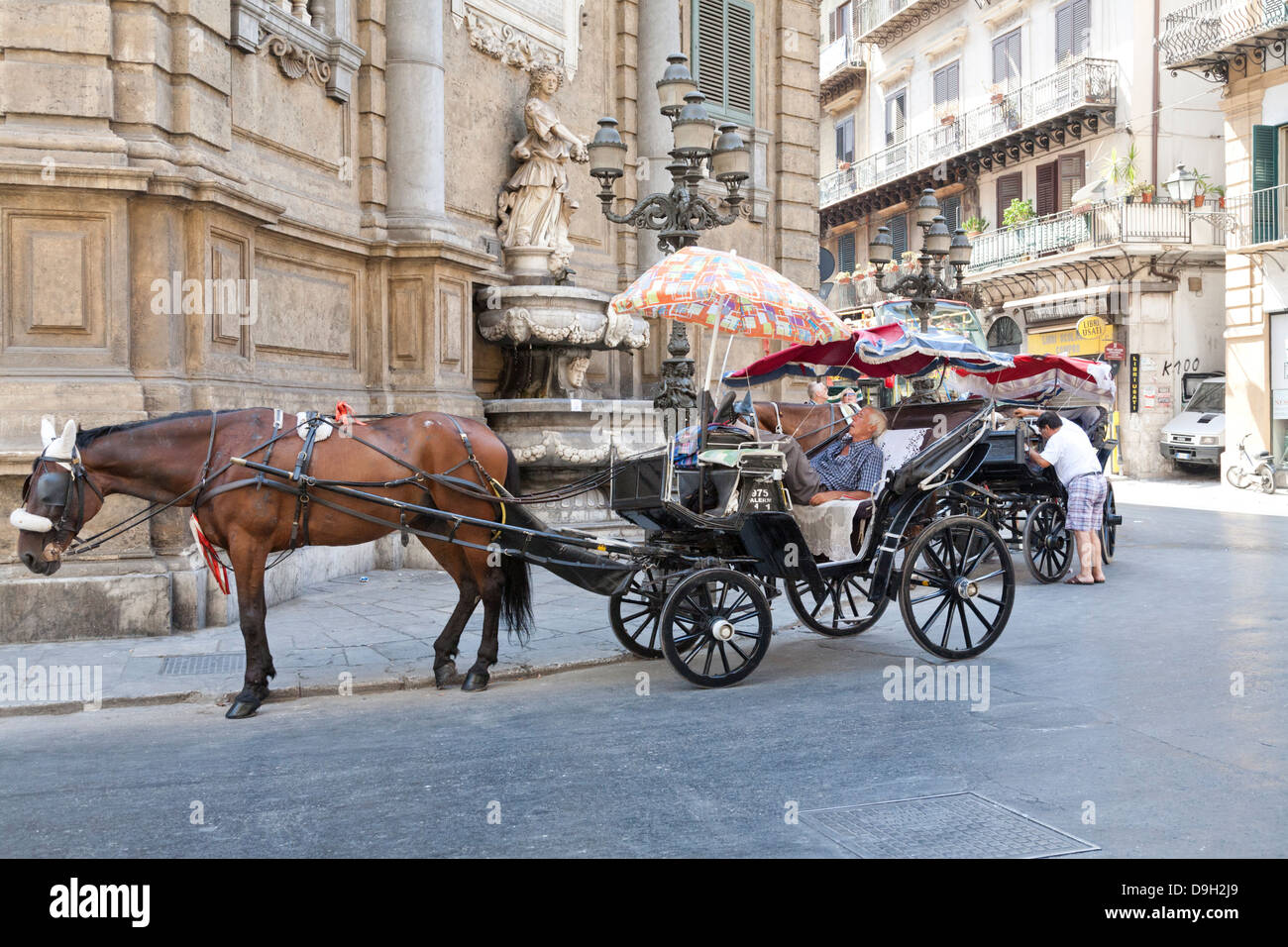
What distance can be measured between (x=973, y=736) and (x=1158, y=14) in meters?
29.9

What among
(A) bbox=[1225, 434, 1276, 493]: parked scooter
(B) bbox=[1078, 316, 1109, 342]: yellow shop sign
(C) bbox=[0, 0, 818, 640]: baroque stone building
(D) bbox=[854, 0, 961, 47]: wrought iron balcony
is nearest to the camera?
(C) bbox=[0, 0, 818, 640]: baroque stone building

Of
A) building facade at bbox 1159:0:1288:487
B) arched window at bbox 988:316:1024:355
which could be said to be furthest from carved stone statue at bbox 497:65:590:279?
arched window at bbox 988:316:1024:355

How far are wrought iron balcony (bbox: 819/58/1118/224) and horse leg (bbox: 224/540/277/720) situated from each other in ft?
96.8

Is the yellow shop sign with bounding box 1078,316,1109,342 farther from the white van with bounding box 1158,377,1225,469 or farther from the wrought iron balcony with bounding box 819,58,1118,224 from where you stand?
the wrought iron balcony with bounding box 819,58,1118,224

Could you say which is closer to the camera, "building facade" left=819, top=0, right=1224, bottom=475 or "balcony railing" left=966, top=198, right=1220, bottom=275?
"balcony railing" left=966, top=198, right=1220, bottom=275

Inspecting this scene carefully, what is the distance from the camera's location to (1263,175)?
2603 centimetres

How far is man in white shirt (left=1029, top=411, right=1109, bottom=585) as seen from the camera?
1160cm

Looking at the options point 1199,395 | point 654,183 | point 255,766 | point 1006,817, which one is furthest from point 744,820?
point 1199,395

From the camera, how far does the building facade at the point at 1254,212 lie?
1007 inches

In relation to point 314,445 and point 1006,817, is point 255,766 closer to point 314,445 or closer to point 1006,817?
point 314,445

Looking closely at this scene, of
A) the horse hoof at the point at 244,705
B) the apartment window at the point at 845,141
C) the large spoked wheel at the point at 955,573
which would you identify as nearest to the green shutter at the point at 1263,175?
the apartment window at the point at 845,141

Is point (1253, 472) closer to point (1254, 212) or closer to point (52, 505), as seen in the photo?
point (1254, 212)

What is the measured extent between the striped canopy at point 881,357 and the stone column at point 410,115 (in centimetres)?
386

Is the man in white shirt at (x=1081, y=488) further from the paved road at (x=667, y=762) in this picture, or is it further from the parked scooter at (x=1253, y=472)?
the parked scooter at (x=1253, y=472)
